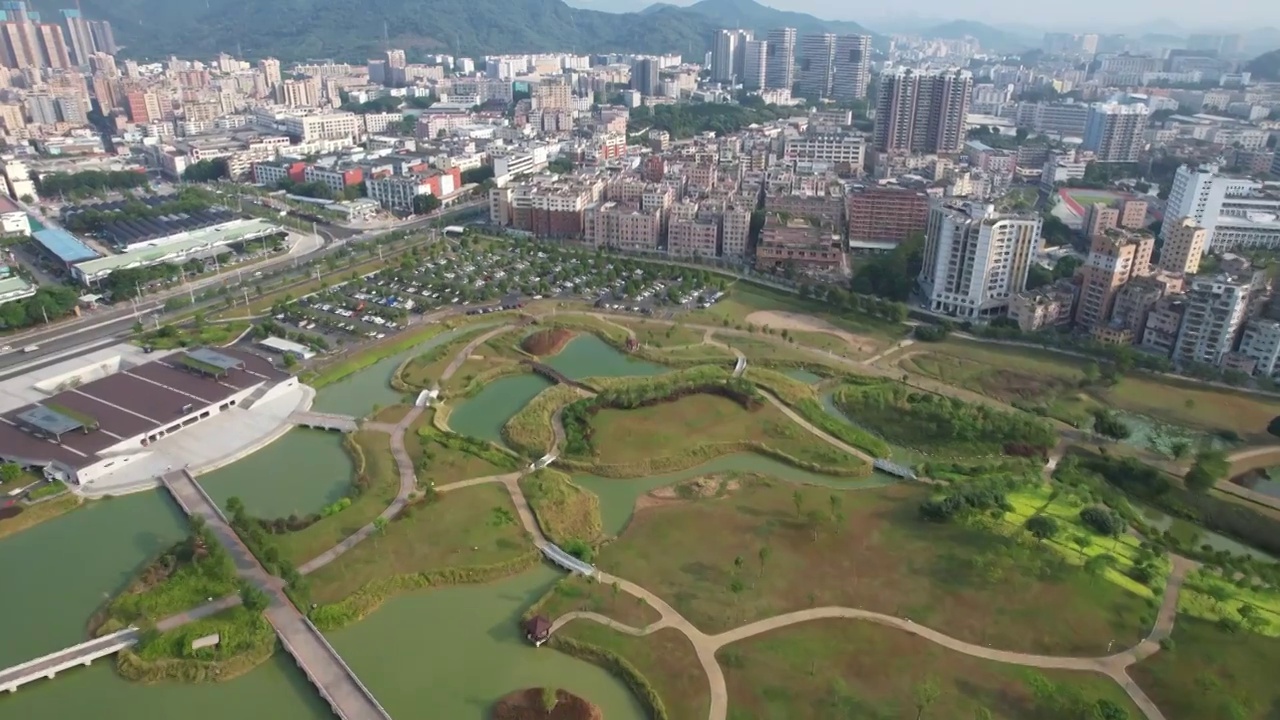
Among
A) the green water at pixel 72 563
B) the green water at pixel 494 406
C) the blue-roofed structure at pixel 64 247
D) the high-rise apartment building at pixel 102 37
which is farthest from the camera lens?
the high-rise apartment building at pixel 102 37

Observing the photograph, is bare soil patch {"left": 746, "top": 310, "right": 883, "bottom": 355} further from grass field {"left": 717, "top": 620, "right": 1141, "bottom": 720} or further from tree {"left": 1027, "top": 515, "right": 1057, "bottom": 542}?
grass field {"left": 717, "top": 620, "right": 1141, "bottom": 720}

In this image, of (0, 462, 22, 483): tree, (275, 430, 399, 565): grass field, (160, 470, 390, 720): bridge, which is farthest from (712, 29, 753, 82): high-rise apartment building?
(160, 470, 390, 720): bridge

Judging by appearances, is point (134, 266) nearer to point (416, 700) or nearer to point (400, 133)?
point (416, 700)

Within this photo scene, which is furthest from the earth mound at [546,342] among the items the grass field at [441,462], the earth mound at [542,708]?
the earth mound at [542,708]

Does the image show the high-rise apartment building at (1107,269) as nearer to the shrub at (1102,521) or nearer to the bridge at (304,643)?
the shrub at (1102,521)

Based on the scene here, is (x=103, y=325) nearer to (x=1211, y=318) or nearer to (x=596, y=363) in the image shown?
(x=596, y=363)

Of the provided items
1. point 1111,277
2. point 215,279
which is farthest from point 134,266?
point 1111,277
